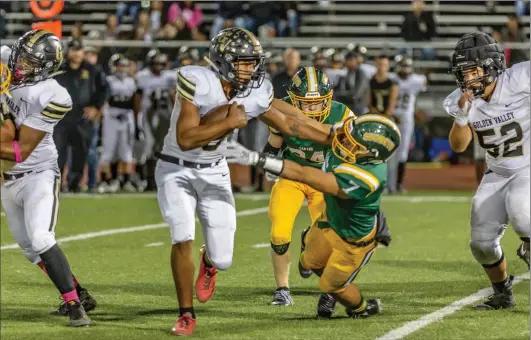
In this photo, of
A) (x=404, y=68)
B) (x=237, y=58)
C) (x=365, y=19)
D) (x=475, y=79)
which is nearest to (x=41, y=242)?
(x=237, y=58)

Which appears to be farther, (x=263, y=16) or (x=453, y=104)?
(x=263, y=16)

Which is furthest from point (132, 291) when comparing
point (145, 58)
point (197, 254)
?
point (145, 58)

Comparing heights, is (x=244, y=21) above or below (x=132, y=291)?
above

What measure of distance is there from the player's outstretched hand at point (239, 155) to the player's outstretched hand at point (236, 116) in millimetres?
120

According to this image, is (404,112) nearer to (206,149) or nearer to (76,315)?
(206,149)

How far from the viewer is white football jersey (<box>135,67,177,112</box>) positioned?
1414 centimetres

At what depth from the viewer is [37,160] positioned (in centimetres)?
625

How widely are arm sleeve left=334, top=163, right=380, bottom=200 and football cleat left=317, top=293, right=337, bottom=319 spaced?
2.63ft

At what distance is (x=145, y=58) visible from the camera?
16.1m

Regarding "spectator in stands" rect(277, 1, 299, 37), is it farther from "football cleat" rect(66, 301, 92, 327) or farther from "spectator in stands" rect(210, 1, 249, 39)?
"football cleat" rect(66, 301, 92, 327)

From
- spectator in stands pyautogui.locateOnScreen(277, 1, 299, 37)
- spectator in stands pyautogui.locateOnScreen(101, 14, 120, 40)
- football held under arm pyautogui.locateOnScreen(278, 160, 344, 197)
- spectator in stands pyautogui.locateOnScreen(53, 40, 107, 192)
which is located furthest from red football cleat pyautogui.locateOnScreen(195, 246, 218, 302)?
spectator in stands pyautogui.locateOnScreen(277, 1, 299, 37)

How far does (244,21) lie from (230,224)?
37.9ft

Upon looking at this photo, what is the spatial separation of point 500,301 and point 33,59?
299 centimetres

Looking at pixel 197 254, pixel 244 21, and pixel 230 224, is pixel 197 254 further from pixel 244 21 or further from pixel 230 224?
pixel 244 21
